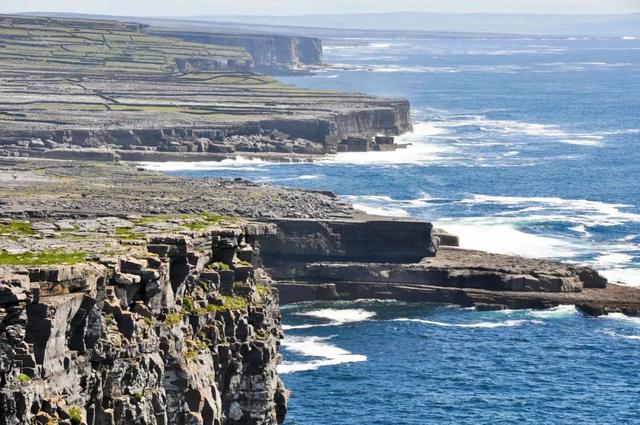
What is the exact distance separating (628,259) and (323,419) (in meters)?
54.0

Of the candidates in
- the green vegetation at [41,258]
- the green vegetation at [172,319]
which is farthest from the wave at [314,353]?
the green vegetation at [41,258]

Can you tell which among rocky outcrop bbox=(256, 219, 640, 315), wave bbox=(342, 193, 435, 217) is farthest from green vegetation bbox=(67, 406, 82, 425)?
wave bbox=(342, 193, 435, 217)

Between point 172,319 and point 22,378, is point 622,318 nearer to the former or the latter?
point 172,319

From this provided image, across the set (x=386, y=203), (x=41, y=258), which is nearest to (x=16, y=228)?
(x=41, y=258)

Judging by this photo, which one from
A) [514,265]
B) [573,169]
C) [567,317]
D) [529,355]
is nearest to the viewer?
[529,355]

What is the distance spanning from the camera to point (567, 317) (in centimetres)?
11469

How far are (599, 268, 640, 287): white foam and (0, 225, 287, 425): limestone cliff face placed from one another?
180ft

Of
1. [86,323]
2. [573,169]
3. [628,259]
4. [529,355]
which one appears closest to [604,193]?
[573,169]

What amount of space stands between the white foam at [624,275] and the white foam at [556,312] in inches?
355

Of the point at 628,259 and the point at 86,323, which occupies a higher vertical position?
the point at 86,323

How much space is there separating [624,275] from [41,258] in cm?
7435

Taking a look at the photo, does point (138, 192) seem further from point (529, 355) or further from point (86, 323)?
point (86, 323)

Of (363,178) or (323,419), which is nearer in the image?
(323,419)

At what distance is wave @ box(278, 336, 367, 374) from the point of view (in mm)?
98000
